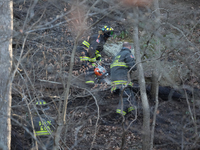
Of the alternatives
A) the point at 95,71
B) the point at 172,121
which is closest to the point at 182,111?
the point at 172,121

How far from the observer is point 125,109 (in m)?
6.97

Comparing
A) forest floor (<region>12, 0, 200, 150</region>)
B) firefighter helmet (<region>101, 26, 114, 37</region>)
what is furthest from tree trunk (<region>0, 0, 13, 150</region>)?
firefighter helmet (<region>101, 26, 114, 37</region>)

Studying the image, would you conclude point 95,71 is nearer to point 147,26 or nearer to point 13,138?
point 13,138

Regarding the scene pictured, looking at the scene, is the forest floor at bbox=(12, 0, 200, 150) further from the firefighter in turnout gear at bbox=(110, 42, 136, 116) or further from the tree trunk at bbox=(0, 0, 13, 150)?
the tree trunk at bbox=(0, 0, 13, 150)

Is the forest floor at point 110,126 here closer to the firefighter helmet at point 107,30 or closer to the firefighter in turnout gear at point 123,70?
the firefighter in turnout gear at point 123,70

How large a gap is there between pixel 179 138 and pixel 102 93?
3.09 metres

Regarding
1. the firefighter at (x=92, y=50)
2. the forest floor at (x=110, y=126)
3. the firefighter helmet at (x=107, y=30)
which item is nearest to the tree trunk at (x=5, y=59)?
the forest floor at (x=110, y=126)

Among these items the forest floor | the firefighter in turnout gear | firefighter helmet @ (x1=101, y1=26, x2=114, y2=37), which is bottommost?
the forest floor

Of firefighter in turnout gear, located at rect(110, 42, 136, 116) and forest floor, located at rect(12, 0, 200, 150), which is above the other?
firefighter in turnout gear, located at rect(110, 42, 136, 116)

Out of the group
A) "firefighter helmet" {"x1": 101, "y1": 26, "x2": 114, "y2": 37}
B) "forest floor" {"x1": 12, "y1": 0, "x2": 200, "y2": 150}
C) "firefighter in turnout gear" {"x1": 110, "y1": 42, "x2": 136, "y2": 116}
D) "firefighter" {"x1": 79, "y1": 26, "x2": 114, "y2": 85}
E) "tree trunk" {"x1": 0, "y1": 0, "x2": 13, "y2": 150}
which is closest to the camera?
"tree trunk" {"x1": 0, "y1": 0, "x2": 13, "y2": 150}

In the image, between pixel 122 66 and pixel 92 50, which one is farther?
pixel 92 50

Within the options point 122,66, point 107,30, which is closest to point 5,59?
point 122,66

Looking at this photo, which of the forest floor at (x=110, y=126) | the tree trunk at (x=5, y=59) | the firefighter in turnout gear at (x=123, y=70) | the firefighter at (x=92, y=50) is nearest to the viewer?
the tree trunk at (x=5, y=59)

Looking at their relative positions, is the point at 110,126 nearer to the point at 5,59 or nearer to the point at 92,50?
the point at 92,50
